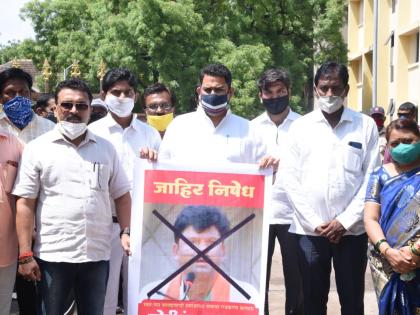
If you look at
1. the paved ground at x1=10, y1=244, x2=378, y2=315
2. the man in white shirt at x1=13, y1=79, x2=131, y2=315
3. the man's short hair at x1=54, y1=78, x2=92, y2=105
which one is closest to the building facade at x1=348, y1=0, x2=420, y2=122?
the paved ground at x1=10, y1=244, x2=378, y2=315

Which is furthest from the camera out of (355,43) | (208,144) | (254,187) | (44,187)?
(355,43)

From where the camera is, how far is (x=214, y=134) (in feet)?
17.2

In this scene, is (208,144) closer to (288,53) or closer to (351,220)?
(351,220)

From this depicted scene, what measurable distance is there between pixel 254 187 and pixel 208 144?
570mm

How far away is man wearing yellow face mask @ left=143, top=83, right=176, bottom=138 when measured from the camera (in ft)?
23.1

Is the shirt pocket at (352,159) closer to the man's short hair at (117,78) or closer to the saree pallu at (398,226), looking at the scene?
the saree pallu at (398,226)

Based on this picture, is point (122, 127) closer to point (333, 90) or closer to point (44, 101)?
point (333, 90)

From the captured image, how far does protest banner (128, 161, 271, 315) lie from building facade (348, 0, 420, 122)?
2166 centimetres

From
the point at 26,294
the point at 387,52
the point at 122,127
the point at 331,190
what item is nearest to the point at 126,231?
the point at 122,127

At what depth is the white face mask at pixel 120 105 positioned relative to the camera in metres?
5.68

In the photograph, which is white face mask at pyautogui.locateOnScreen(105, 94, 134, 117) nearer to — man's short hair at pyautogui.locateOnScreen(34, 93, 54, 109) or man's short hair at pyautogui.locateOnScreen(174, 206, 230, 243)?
man's short hair at pyautogui.locateOnScreen(174, 206, 230, 243)

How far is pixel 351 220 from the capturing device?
501 cm

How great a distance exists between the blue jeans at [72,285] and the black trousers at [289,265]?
5.73ft

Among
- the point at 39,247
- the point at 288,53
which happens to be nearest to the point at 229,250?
the point at 39,247
